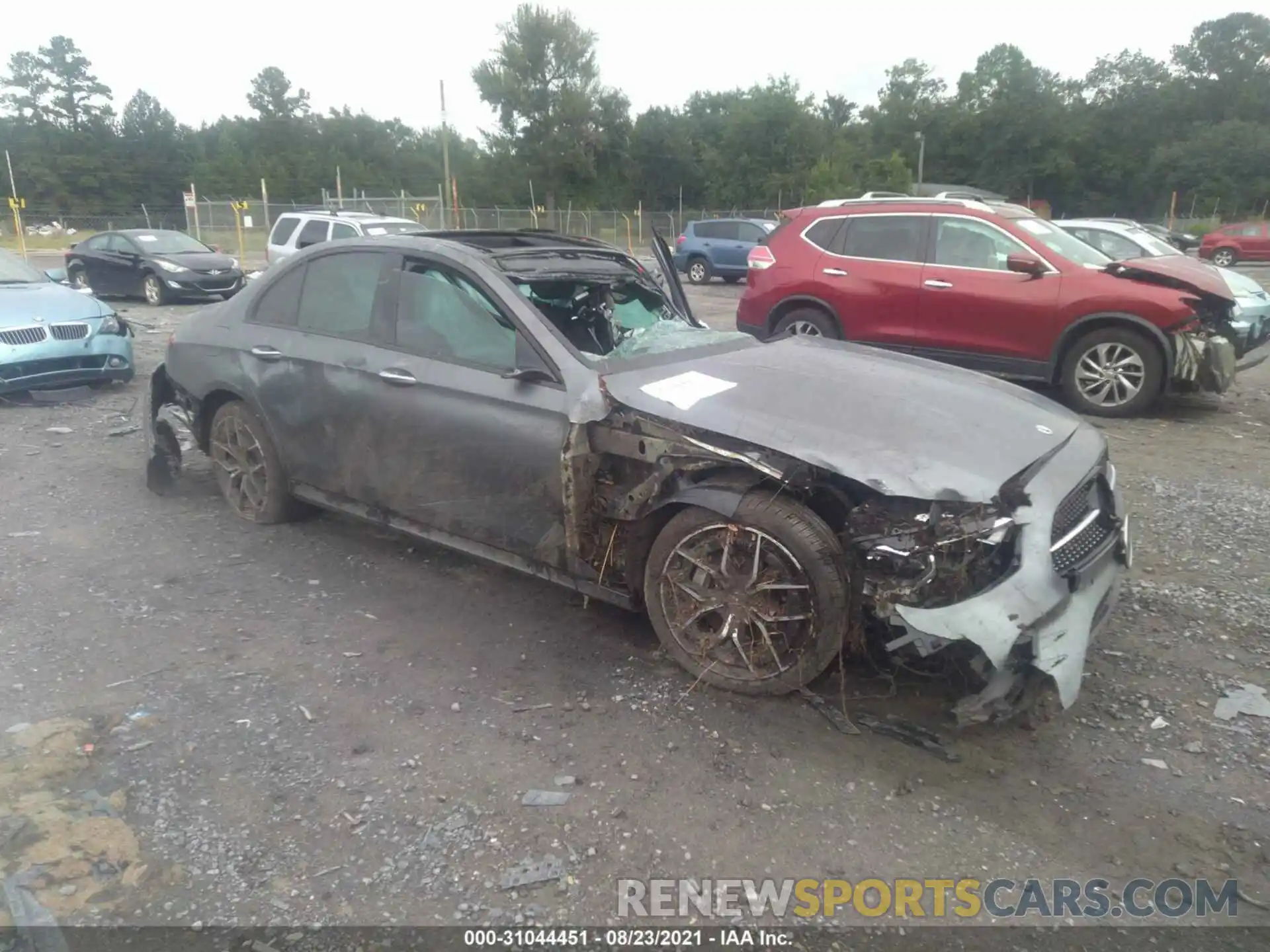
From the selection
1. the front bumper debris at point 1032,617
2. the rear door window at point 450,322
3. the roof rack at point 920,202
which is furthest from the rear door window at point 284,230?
the front bumper debris at point 1032,617

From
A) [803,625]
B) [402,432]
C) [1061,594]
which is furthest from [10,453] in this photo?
[1061,594]

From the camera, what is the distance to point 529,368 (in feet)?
12.7

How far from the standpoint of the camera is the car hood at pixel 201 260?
16156mm

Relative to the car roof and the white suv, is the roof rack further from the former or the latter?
the white suv

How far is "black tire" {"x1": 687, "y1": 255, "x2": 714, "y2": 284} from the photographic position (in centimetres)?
2298

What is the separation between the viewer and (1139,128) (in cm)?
5644

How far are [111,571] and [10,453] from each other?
123 inches

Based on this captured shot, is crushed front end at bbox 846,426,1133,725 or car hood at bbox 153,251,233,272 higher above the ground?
car hood at bbox 153,251,233,272

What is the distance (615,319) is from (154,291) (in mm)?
14664

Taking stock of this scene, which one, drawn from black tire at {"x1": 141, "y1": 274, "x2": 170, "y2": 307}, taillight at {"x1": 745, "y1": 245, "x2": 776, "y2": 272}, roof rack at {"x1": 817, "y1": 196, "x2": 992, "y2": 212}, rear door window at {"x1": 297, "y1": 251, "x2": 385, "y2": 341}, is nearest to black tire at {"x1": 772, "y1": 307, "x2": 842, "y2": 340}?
taillight at {"x1": 745, "y1": 245, "x2": 776, "y2": 272}

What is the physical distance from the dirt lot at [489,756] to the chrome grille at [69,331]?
4445 millimetres

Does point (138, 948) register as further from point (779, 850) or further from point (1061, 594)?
point (1061, 594)

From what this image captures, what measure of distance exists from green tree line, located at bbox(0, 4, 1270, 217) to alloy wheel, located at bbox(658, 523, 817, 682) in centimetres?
4607

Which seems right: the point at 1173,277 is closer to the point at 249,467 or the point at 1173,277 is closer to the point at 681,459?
the point at 681,459
